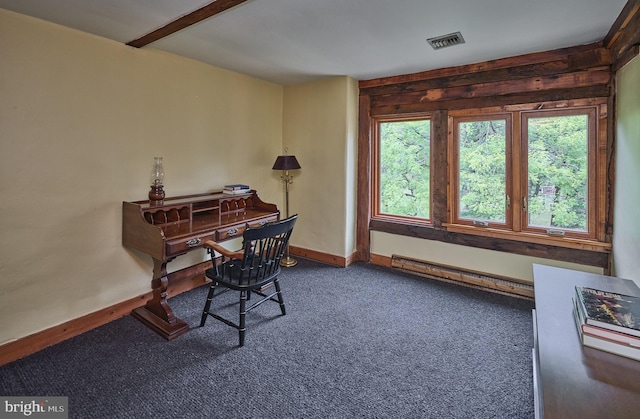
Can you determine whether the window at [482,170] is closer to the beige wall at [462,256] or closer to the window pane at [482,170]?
the window pane at [482,170]

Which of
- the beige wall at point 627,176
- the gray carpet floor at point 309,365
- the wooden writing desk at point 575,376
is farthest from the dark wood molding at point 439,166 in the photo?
the wooden writing desk at point 575,376

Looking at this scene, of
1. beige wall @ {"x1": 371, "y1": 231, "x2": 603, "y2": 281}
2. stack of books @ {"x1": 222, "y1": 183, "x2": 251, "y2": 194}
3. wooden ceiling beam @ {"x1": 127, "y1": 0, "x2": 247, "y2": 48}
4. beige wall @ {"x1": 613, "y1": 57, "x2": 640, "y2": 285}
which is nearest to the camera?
wooden ceiling beam @ {"x1": 127, "y1": 0, "x2": 247, "y2": 48}

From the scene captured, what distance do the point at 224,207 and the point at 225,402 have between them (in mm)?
2037

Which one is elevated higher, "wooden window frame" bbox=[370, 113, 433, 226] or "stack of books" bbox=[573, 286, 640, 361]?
"wooden window frame" bbox=[370, 113, 433, 226]

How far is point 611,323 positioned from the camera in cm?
130

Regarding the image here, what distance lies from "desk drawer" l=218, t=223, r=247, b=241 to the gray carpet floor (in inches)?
25.7

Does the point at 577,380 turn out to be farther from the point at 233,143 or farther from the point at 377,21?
the point at 233,143

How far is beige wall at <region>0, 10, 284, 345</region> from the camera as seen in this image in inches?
84.1

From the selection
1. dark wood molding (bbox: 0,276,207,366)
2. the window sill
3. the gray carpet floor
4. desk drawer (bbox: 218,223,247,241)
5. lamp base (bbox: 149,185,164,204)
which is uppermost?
lamp base (bbox: 149,185,164,204)

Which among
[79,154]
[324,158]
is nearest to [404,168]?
[324,158]

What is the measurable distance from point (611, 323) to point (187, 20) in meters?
2.94

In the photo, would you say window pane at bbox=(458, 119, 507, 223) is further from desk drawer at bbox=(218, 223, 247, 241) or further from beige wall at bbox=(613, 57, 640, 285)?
desk drawer at bbox=(218, 223, 247, 241)

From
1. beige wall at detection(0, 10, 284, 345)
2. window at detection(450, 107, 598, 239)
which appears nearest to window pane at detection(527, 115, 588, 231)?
window at detection(450, 107, 598, 239)

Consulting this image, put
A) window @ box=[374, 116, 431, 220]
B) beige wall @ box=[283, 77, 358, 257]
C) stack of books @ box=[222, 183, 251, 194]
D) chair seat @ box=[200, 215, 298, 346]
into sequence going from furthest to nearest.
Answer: beige wall @ box=[283, 77, 358, 257], window @ box=[374, 116, 431, 220], stack of books @ box=[222, 183, 251, 194], chair seat @ box=[200, 215, 298, 346]
